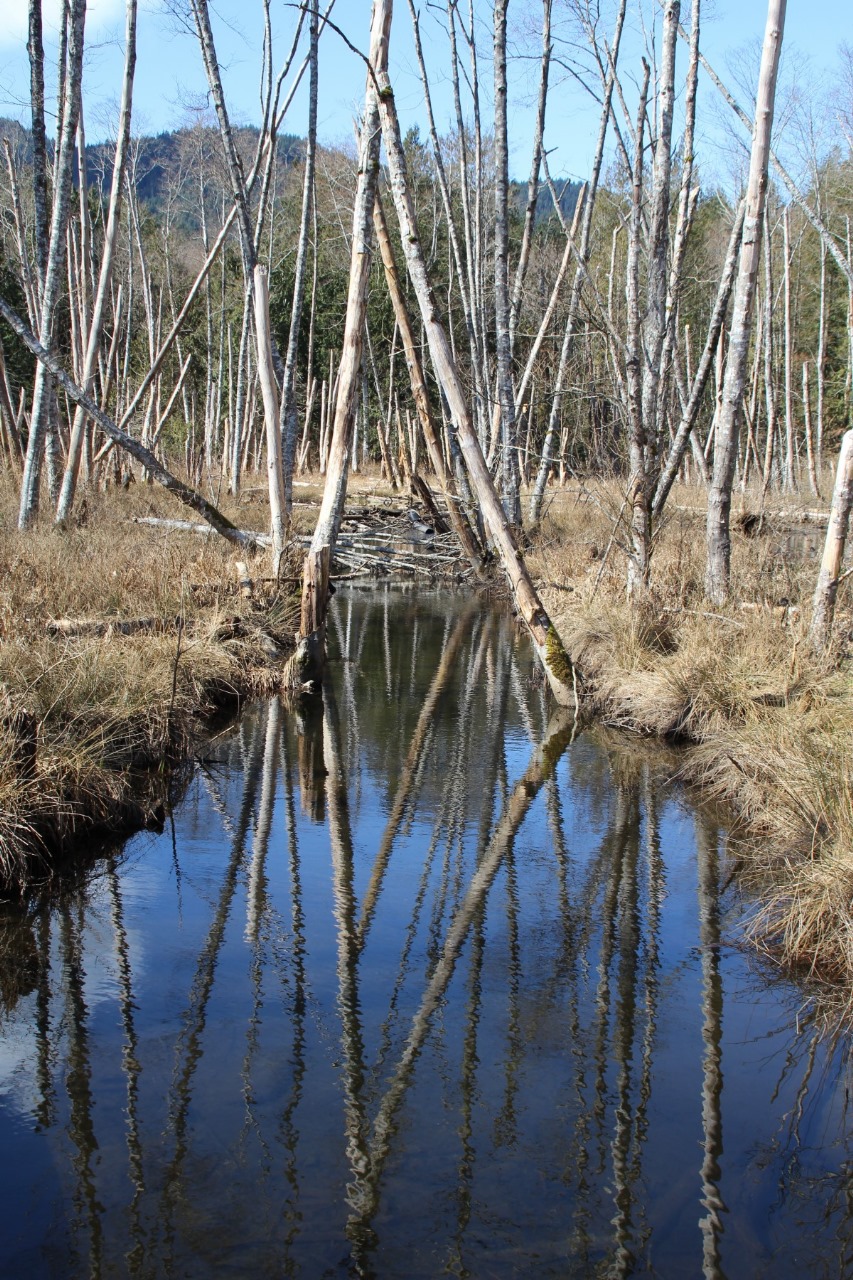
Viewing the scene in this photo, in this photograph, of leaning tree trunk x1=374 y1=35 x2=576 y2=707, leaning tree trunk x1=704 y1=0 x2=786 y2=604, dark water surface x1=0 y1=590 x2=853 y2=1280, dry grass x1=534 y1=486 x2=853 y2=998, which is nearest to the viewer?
dark water surface x1=0 y1=590 x2=853 y2=1280

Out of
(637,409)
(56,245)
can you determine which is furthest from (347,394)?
(56,245)

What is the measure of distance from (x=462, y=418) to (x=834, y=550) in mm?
3421

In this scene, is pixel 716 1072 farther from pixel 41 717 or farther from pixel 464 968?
pixel 41 717

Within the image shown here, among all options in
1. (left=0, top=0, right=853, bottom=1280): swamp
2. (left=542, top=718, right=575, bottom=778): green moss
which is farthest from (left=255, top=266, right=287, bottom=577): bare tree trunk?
(left=542, top=718, right=575, bottom=778): green moss

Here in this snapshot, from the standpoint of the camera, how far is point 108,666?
7.74 m

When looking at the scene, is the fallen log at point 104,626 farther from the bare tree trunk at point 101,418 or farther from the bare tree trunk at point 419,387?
the bare tree trunk at point 419,387

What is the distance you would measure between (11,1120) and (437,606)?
13027mm

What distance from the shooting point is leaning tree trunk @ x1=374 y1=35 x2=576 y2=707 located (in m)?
9.54

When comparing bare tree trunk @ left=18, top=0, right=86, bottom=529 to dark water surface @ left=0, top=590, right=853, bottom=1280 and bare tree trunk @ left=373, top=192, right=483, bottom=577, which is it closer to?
bare tree trunk @ left=373, top=192, right=483, bottom=577

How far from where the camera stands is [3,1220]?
3424 mm

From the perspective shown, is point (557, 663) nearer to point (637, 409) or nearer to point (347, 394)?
point (637, 409)

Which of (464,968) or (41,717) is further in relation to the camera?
(41,717)

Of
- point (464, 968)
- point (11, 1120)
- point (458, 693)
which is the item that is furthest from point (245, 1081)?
point (458, 693)

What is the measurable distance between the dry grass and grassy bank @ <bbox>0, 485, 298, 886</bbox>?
3.50 m
